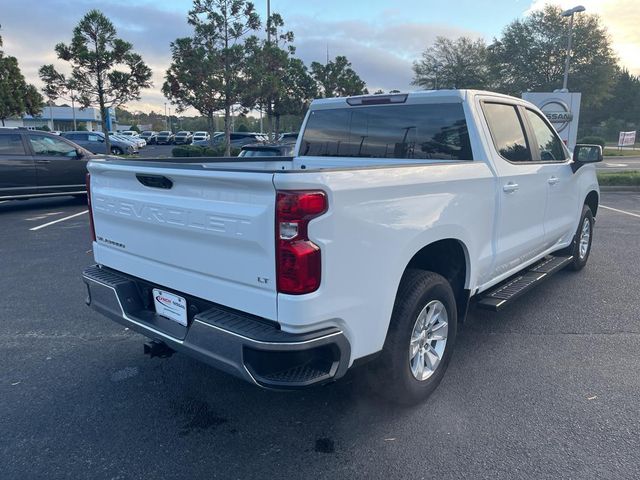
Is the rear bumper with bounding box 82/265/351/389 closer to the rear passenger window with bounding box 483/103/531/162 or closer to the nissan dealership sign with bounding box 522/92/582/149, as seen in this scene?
the rear passenger window with bounding box 483/103/531/162

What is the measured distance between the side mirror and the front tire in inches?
114

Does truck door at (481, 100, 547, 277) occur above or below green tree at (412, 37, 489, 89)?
below

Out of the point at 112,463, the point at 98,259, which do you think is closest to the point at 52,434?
the point at 112,463

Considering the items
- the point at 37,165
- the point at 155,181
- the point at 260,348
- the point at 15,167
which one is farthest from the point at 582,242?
the point at 15,167

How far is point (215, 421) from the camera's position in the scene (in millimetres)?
3125

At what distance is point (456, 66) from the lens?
4562 centimetres

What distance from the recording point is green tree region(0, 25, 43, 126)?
26.9 metres

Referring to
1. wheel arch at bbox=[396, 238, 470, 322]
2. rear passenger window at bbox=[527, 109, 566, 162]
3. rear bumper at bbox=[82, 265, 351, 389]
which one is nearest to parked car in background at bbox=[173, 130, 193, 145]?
rear passenger window at bbox=[527, 109, 566, 162]

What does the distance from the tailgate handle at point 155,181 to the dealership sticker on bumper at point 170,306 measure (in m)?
0.64

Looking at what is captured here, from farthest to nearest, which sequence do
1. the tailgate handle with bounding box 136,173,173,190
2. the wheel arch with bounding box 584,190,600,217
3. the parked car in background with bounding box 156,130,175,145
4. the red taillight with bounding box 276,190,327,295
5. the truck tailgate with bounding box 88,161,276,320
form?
the parked car in background with bounding box 156,130,175,145
the wheel arch with bounding box 584,190,600,217
the tailgate handle with bounding box 136,173,173,190
the truck tailgate with bounding box 88,161,276,320
the red taillight with bounding box 276,190,327,295

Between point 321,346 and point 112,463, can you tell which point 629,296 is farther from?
point 112,463

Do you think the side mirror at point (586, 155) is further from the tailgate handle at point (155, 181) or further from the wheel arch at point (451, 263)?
the tailgate handle at point (155, 181)

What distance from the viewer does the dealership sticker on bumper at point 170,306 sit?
2.88 metres

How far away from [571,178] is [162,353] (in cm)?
447
